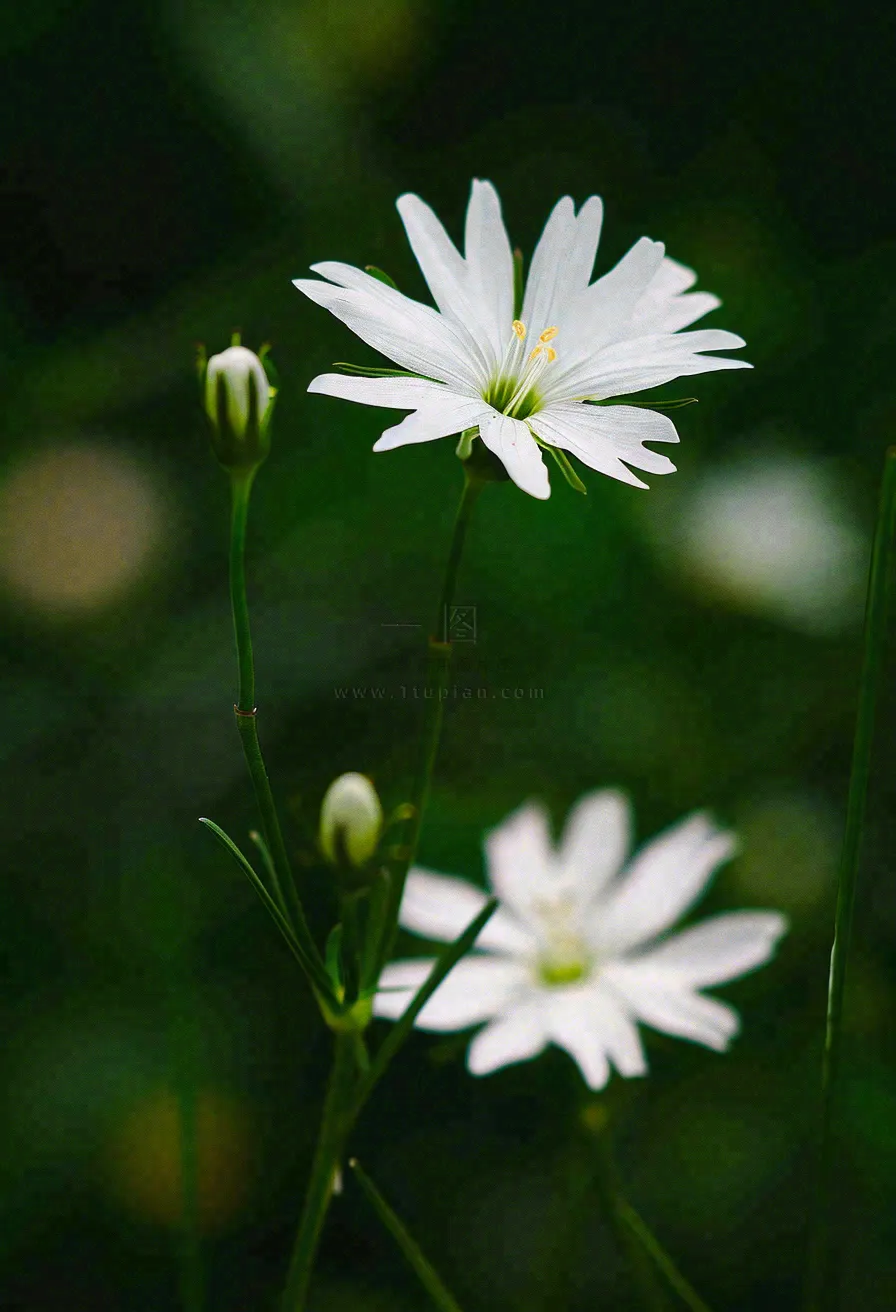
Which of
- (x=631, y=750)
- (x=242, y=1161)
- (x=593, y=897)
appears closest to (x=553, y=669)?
(x=631, y=750)

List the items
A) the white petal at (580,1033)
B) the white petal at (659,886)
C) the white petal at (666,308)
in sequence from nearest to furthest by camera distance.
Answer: the white petal at (666,308)
the white petal at (580,1033)
the white petal at (659,886)

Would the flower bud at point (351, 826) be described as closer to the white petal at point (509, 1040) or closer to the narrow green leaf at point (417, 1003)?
the narrow green leaf at point (417, 1003)

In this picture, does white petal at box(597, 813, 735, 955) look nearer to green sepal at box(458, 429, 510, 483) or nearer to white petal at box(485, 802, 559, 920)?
white petal at box(485, 802, 559, 920)

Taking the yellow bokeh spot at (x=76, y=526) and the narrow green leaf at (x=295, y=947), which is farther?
the yellow bokeh spot at (x=76, y=526)

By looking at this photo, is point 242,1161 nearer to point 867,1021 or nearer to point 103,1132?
point 103,1132

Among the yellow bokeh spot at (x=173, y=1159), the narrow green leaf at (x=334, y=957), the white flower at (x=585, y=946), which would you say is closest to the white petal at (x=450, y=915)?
the white flower at (x=585, y=946)

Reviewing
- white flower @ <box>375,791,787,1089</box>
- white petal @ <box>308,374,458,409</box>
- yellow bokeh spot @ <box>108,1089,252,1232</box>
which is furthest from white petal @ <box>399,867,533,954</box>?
white petal @ <box>308,374,458,409</box>
